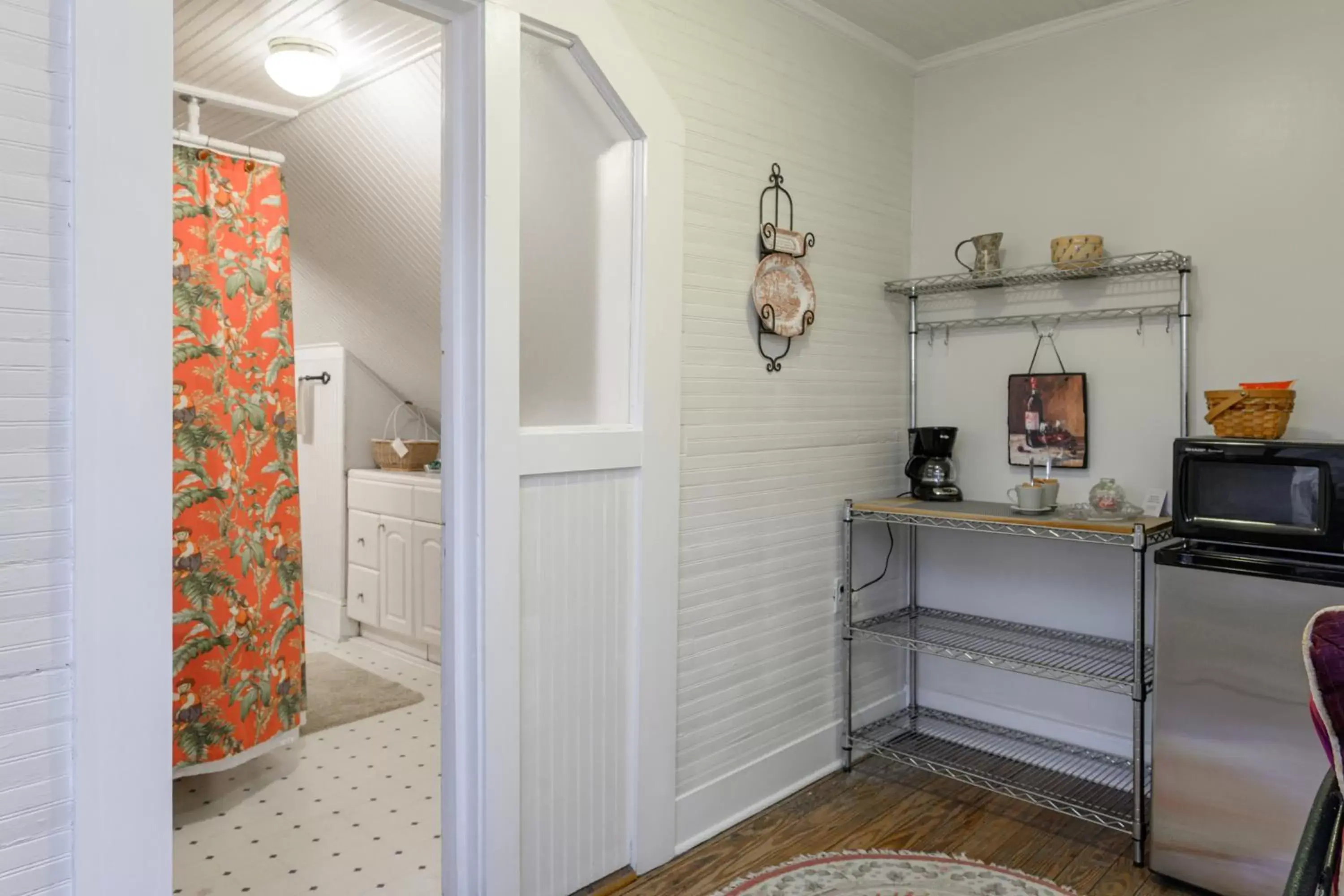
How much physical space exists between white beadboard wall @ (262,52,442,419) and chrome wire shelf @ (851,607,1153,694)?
7.01 feet

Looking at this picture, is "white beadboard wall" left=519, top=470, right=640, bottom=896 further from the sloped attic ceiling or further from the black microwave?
the black microwave

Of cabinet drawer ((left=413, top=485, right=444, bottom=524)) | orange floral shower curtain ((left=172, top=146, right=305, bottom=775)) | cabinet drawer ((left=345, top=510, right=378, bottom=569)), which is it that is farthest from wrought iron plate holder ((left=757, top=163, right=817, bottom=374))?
cabinet drawer ((left=345, top=510, right=378, bottom=569))

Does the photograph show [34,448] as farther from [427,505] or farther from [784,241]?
[427,505]

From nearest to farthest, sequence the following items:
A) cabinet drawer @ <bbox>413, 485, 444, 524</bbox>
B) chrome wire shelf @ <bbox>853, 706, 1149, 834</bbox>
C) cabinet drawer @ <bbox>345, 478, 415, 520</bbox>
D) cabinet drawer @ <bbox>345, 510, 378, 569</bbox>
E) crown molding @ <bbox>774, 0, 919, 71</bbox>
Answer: chrome wire shelf @ <bbox>853, 706, 1149, 834</bbox> < crown molding @ <bbox>774, 0, 919, 71</bbox> < cabinet drawer @ <bbox>413, 485, 444, 524</bbox> < cabinet drawer @ <bbox>345, 478, 415, 520</bbox> < cabinet drawer @ <bbox>345, 510, 378, 569</bbox>

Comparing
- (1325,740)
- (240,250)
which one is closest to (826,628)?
A: (1325,740)

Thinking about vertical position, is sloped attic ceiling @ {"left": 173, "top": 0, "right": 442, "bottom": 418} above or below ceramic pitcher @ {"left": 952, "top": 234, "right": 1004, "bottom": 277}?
above

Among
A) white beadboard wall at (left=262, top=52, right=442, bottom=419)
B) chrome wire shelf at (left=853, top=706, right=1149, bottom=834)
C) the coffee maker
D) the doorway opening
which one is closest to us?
the doorway opening

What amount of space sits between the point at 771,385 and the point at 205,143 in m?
1.89

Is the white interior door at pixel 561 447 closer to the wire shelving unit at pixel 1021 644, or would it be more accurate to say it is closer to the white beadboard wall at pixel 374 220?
the white beadboard wall at pixel 374 220

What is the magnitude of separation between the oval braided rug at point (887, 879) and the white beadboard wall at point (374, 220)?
2281 millimetres

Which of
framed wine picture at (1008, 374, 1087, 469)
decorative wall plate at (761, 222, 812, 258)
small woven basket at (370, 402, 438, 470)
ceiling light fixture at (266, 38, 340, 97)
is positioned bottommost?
small woven basket at (370, 402, 438, 470)

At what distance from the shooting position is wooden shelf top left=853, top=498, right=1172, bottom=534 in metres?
2.42

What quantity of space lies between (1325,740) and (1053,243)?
2.09m

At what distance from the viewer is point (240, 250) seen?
2785mm
